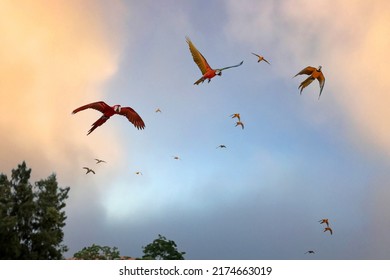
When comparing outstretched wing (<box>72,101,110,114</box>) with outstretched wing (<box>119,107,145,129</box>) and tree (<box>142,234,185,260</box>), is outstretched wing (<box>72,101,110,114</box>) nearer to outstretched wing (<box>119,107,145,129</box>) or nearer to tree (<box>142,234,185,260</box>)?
outstretched wing (<box>119,107,145,129</box>)

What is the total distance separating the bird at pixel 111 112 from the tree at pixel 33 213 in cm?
2082

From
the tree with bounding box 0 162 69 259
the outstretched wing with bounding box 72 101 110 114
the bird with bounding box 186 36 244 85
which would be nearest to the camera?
the outstretched wing with bounding box 72 101 110 114

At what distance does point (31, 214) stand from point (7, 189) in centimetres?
270

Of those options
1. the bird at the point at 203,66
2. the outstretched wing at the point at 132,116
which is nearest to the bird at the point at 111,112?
the outstretched wing at the point at 132,116

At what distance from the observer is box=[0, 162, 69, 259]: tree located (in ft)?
137

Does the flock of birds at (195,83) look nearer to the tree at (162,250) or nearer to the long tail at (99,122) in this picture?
the long tail at (99,122)

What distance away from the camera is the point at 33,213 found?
42844mm

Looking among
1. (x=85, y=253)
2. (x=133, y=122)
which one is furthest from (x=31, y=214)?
(x=133, y=122)

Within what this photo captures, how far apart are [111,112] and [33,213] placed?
77.5 ft

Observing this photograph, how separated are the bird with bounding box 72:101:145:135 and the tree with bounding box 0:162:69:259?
20.8 m

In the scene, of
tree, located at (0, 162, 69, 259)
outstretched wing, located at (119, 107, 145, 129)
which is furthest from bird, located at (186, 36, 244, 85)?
tree, located at (0, 162, 69, 259)

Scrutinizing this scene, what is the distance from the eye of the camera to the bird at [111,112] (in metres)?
21.2
